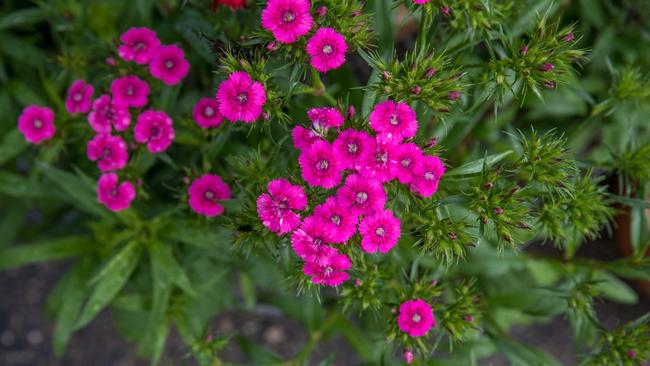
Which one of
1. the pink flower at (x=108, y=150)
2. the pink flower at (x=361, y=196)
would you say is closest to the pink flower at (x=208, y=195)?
the pink flower at (x=108, y=150)

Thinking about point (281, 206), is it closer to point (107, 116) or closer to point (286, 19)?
point (286, 19)

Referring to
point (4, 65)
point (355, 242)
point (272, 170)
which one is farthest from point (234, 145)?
point (4, 65)

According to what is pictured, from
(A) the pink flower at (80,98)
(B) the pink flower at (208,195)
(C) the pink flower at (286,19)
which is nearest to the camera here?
(C) the pink flower at (286,19)

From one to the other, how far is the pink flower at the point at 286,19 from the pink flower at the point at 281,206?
16.4 inches

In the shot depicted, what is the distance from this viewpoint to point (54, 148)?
2.31m

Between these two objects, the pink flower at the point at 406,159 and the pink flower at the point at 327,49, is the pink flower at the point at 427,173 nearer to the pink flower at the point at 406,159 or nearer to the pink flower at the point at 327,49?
the pink flower at the point at 406,159

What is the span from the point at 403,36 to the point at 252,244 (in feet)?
7.18

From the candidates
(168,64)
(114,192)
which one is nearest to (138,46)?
(168,64)

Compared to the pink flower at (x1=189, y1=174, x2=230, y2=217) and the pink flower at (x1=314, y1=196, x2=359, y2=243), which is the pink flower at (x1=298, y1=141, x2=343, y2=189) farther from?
the pink flower at (x1=189, y1=174, x2=230, y2=217)

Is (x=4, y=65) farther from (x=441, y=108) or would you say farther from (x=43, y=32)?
(x=441, y=108)

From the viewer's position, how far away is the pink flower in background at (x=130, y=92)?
2014 mm

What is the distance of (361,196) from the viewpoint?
5.14 ft

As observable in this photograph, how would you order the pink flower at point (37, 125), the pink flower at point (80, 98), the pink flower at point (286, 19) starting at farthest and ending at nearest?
1. the pink flower at point (37, 125)
2. the pink flower at point (80, 98)
3. the pink flower at point (286, 19)

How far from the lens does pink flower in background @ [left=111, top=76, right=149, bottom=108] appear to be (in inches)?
79.3
